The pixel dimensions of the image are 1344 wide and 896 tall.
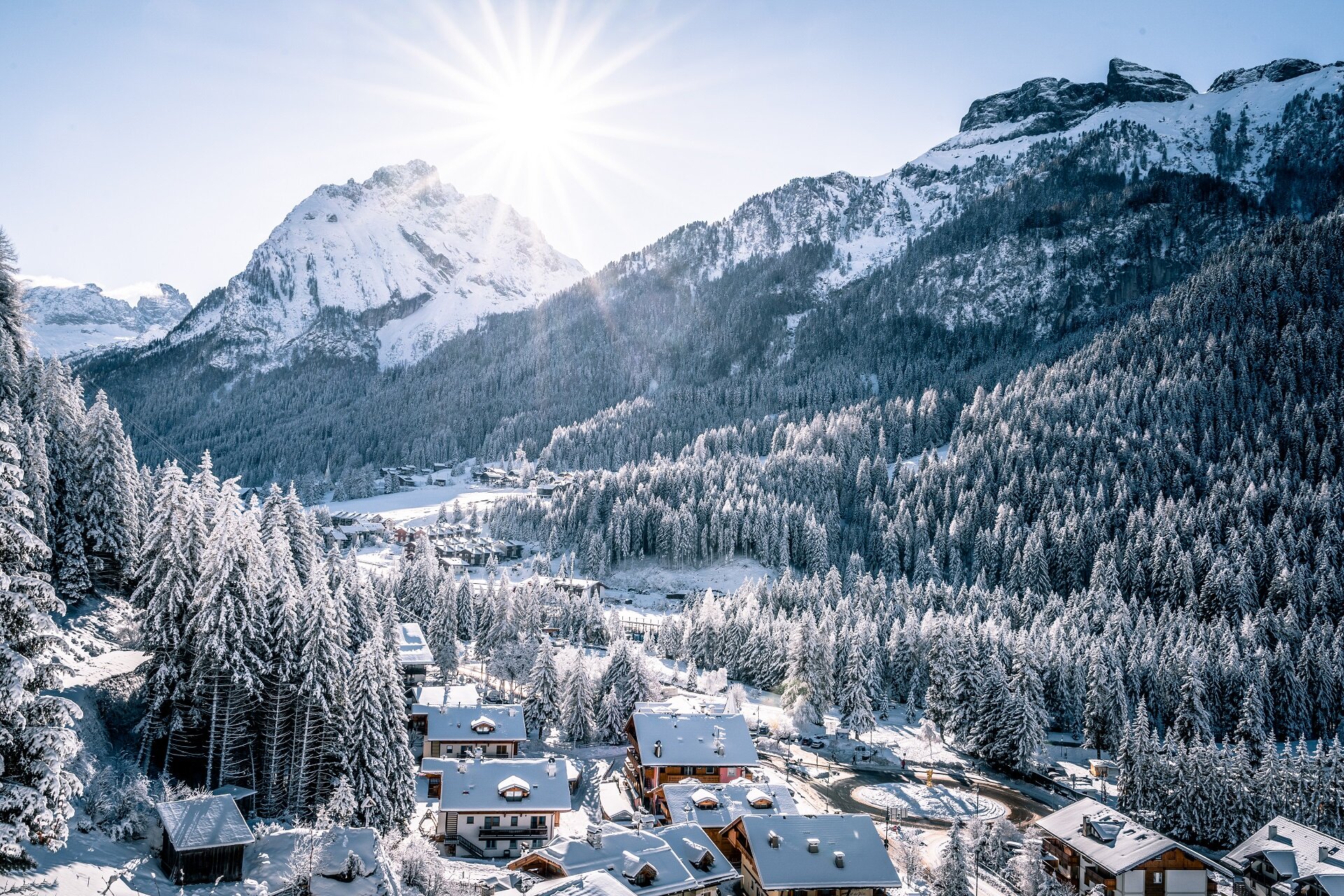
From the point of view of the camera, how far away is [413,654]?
78938mm

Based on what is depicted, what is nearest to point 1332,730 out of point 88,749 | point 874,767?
point 874,767

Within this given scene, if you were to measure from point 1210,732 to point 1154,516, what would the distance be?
6696 cm

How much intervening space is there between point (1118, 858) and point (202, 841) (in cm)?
4774

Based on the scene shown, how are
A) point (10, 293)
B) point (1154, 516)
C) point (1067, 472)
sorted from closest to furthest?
1. point (10, 293)
2. point (1154, 516)
3. point (1067, 472)

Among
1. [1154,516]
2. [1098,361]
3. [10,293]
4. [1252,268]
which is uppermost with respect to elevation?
[1252,268]

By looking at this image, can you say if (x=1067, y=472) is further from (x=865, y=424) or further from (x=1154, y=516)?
(x=865, y=424)

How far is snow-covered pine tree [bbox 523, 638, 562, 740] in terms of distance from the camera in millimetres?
74688

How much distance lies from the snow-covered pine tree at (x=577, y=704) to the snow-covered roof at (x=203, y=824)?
1608 inches

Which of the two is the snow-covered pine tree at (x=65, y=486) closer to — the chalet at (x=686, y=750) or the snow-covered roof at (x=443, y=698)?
the snow-covered roof at (x=443, y=698)

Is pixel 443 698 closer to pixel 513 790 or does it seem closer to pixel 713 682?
pixel 513 790

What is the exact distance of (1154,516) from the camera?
134 meters

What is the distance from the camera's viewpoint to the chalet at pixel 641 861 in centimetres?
4009

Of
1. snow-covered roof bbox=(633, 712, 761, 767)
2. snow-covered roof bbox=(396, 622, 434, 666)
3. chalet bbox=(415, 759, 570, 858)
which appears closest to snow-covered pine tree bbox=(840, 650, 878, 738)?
snow-covered roof bbox=(633, 712, 761, 767)

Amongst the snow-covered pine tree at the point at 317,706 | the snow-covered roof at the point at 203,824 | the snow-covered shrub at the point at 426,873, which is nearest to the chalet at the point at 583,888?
the snow-covered shrub at the point at 426,873
